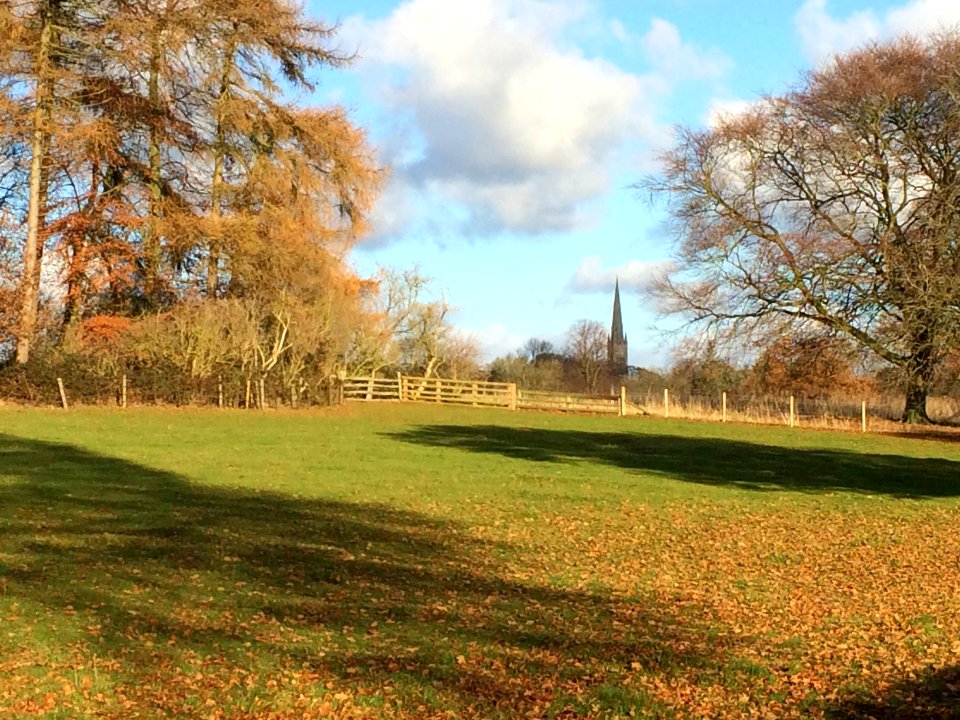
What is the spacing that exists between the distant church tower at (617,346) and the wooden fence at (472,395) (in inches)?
1405

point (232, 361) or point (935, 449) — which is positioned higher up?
point (232, 361)

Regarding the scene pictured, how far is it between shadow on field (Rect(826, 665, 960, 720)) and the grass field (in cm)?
2

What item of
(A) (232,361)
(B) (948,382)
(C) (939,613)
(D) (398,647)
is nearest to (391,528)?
(D) (398,647)

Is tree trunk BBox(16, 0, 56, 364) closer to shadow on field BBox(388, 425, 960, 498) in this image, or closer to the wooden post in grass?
the wooden post in grass

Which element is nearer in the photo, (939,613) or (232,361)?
(939,613)

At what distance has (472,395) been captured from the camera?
4691 centimetres

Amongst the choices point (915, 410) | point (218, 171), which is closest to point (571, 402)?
point (915, 410)

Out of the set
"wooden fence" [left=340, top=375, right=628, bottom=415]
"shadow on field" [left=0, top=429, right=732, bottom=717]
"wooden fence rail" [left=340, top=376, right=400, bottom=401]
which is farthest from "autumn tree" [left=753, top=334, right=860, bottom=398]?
"shadow on field" [left=0, top=429, right=732, bottom=717]

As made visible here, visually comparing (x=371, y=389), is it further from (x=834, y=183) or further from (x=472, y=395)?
(x=834, y=183)

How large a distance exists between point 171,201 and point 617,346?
78548mm

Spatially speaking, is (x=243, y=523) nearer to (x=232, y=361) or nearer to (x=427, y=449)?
(x=427, y=449)

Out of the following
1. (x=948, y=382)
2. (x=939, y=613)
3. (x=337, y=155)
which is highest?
(x=337, y=155)

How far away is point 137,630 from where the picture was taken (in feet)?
19.9

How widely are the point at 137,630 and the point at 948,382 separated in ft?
62.2
